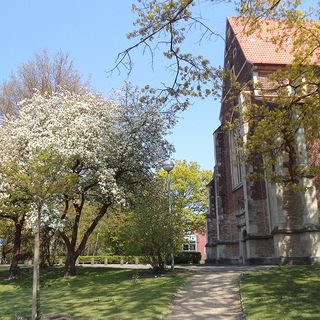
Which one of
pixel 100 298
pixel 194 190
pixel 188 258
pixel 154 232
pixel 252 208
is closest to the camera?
pixel 100 298

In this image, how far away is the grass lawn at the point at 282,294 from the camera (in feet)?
31.3

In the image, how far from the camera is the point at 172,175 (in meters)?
52.1

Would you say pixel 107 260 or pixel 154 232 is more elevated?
pixel 154 232

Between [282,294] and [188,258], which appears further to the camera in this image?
[188,258]

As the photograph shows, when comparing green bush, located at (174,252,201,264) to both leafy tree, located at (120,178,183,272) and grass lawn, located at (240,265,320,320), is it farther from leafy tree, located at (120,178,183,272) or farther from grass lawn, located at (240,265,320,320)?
grass lawn, located at (240,265,320,320)

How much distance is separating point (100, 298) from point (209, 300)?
3.66m

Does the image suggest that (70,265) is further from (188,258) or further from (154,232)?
(188,258)

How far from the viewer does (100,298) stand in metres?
13.6

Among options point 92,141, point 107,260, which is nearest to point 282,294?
point 92,141

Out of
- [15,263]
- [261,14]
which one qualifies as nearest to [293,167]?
[261,14]

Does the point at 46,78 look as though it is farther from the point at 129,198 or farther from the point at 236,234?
the point at 236,234

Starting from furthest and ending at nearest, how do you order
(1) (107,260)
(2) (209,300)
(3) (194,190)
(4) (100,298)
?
1. (3) (194,190)
2. (1) (107,260)
3. (4) (100,298)
4. (2) (209,300)

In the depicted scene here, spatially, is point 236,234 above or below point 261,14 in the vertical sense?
below

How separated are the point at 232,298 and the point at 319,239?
33.3 feet
